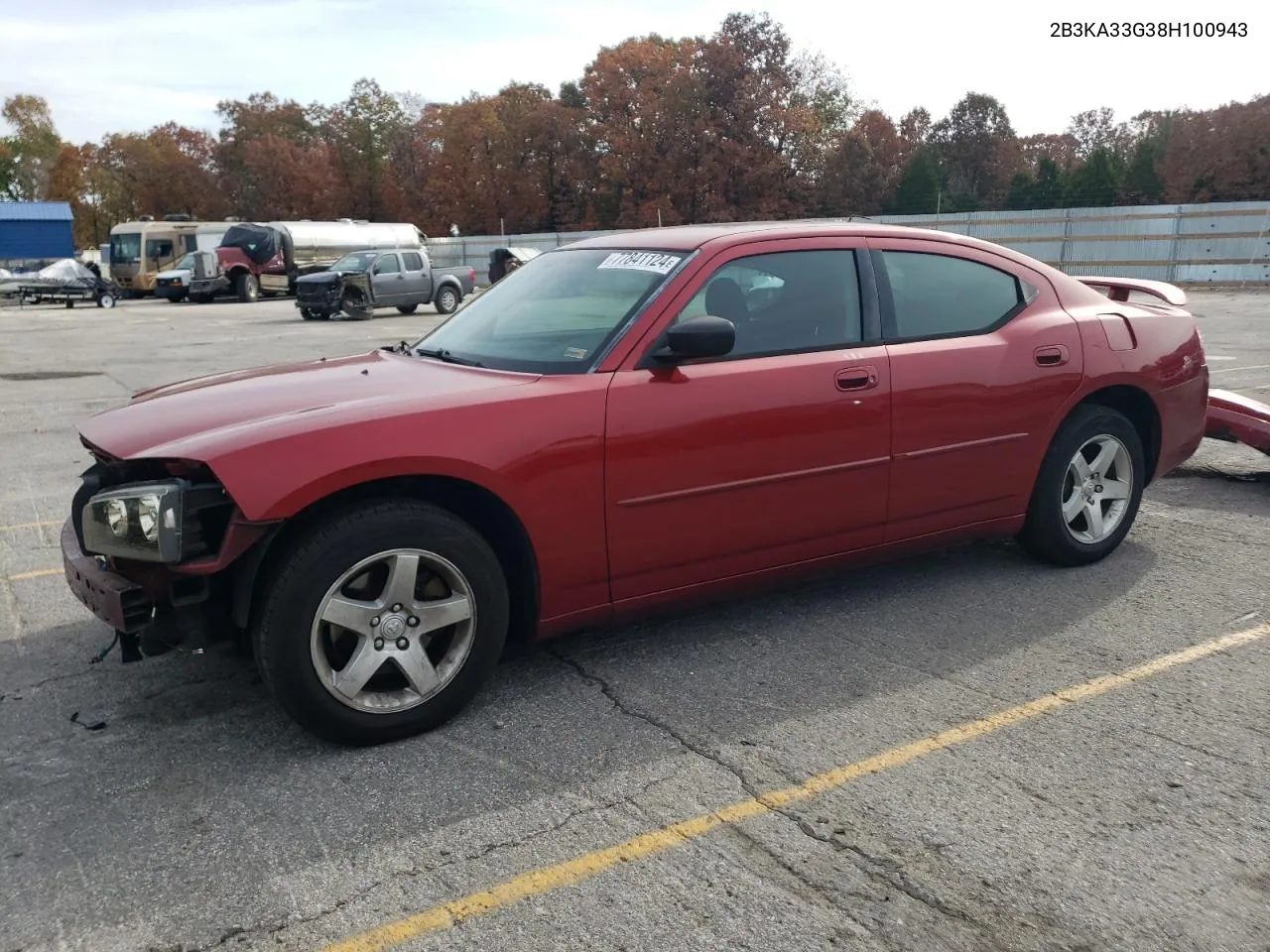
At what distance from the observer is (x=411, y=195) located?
226 feet

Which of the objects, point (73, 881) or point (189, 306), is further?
point (189, 306)

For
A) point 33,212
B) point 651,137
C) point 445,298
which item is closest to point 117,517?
point 445,298

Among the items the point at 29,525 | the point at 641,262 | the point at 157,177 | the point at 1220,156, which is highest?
the point at 157,177

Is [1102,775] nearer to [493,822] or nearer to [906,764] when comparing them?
[906,764]

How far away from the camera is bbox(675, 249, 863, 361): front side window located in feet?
13.0

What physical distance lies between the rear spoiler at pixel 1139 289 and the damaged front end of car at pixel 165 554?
422cm

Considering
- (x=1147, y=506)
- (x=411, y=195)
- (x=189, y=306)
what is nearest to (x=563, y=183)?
(x=411, y=195)

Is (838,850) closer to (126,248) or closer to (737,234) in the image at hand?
(737,234)

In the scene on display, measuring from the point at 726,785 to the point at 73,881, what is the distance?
1703 millimetres

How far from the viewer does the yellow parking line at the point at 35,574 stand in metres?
5.07

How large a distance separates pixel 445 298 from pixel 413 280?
122 centimetres

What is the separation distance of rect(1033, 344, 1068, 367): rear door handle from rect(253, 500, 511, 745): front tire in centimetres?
262

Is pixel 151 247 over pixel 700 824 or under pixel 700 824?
over

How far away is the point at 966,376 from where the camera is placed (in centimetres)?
437
